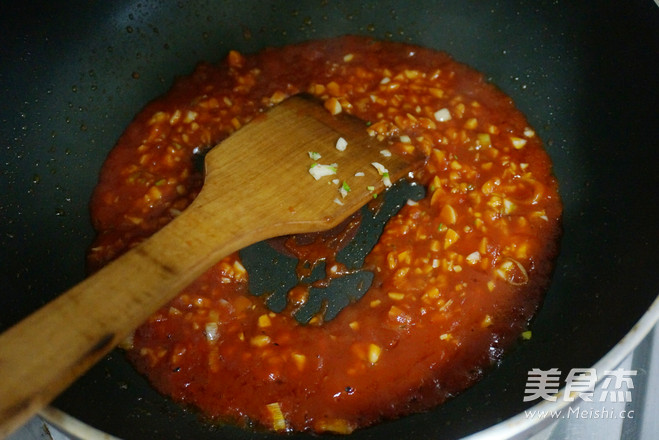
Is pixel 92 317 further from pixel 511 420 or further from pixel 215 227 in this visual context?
pixel 511 420

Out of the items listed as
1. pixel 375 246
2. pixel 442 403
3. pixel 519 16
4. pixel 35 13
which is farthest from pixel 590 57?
pixel 35 13

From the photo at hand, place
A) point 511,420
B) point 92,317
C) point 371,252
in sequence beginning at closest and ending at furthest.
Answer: point 511,420, point 92,317, point 371,252

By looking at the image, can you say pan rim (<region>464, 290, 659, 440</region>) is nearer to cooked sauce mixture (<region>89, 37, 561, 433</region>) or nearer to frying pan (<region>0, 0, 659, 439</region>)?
frying pan (<region>0, 0, 659, 439</region>)

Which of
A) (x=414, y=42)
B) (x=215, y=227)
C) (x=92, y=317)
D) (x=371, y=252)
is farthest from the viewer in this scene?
(x=414, y=42)

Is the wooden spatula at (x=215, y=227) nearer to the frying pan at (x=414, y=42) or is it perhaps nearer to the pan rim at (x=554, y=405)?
the frying pan at (x=414, y=42)

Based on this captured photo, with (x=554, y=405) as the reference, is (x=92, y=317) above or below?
above

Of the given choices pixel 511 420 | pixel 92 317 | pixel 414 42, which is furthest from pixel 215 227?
pixel 414 42
